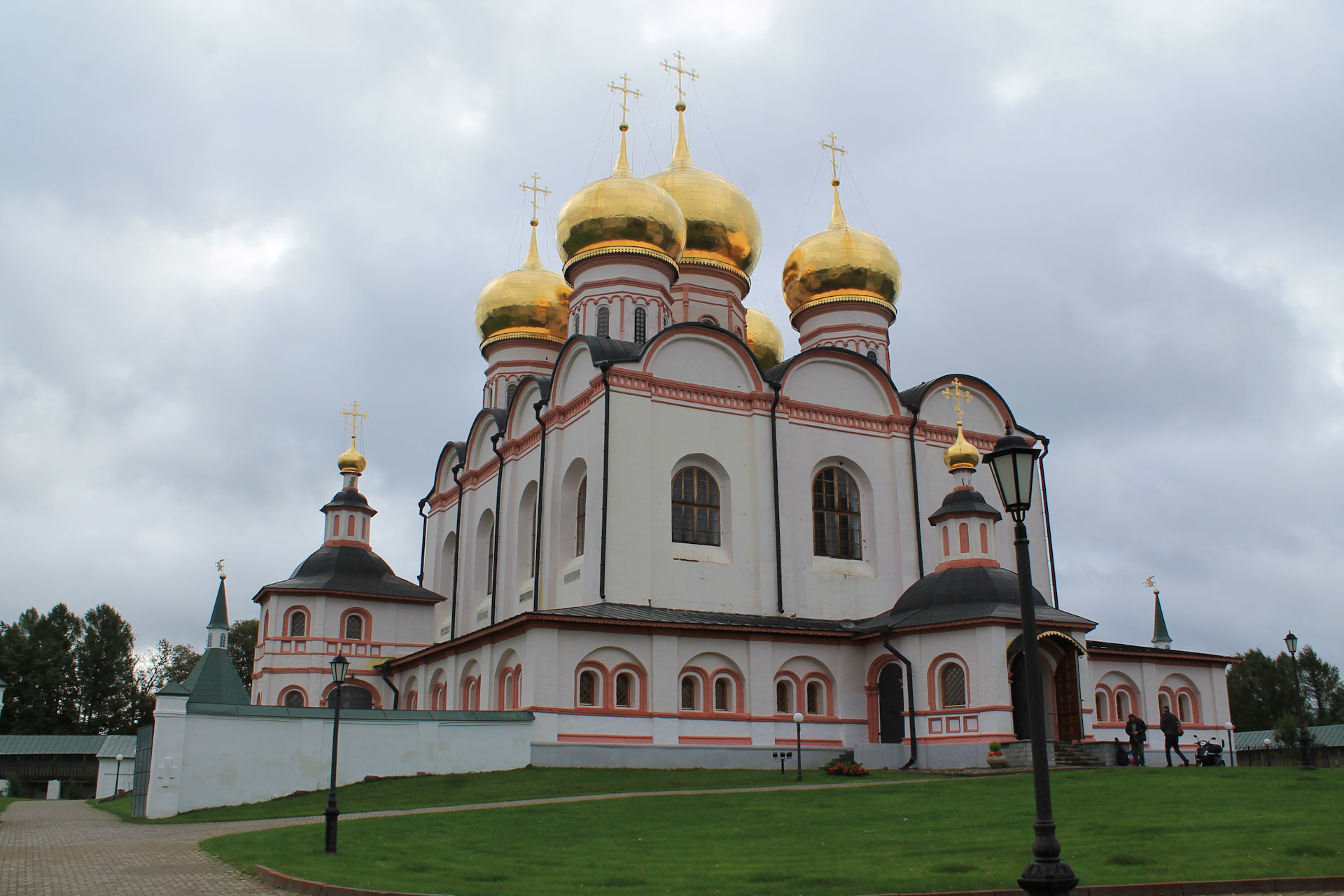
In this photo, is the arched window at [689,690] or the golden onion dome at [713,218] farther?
the golden onion dome at [713,218]

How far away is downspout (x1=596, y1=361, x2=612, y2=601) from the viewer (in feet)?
65.7

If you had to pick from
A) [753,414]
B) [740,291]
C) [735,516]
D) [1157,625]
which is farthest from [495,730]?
[1157,625]

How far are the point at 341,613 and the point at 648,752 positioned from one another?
42.0 ft

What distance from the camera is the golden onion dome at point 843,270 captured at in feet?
95.7

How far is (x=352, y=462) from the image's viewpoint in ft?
107

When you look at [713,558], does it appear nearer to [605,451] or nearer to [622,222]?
[605,451]

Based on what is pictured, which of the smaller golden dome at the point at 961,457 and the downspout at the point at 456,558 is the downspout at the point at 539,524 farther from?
the smaller golden dome at the point at 961,457

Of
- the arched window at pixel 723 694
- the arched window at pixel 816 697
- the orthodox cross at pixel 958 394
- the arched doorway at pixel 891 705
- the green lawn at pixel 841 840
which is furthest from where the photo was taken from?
the orthodox cross at pixel 958 394

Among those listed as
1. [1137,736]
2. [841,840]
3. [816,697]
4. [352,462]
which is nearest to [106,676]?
[352,462]

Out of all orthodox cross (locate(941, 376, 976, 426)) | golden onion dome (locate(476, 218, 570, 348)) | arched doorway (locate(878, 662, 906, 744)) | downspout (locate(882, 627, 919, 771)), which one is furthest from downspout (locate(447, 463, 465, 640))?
orthodox cross (locate(941, 376, 976, 426))

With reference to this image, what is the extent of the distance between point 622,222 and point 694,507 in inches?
287

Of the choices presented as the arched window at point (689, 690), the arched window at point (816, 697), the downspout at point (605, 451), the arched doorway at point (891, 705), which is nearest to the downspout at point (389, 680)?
the downspout at point (605, 451)

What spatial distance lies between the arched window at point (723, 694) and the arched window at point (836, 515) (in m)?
4.00

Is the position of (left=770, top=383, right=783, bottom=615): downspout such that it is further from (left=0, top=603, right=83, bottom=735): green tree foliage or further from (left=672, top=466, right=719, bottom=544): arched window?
(left=0, top=603, right=83, bottom=735): green tree foliage
